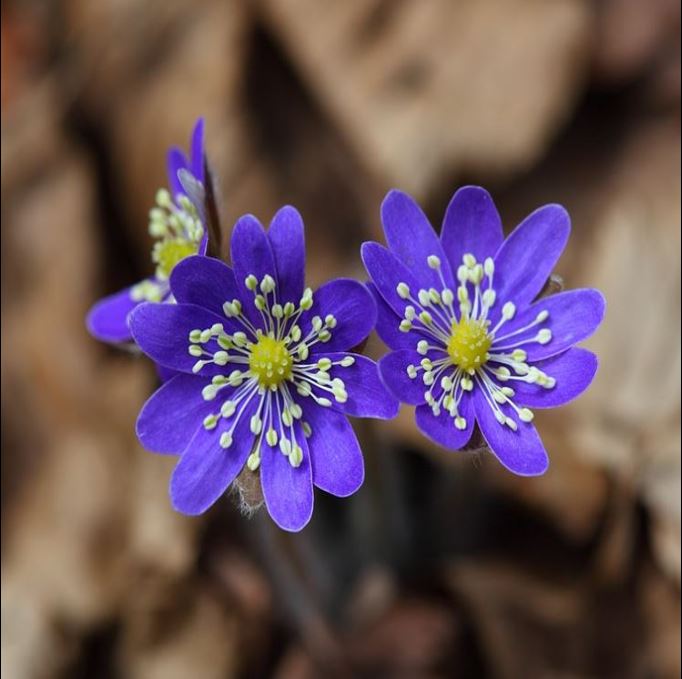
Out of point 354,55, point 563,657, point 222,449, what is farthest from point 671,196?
point 222,449

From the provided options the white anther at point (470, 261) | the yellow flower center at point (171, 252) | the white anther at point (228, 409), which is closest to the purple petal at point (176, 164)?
the yellow flower center at point (171, 252)

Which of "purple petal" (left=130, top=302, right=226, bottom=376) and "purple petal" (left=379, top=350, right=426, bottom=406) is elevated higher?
"purple petal" (left=130, top=302, right=226, bottom=376)

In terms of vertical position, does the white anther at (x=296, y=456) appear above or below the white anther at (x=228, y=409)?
below

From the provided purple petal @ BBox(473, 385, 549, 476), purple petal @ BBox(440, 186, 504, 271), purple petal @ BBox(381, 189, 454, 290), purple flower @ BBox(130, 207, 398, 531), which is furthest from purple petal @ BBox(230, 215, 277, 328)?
purple petal @ BBox(473, 385, 549, 476)

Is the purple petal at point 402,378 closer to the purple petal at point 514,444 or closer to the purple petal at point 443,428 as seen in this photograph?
the purple petal at point 443,428

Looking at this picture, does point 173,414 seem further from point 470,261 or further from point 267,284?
point 470,261

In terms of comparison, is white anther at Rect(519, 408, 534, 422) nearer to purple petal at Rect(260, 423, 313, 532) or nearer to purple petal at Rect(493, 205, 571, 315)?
purple petal at Rect(493, 205, 571, 315)
